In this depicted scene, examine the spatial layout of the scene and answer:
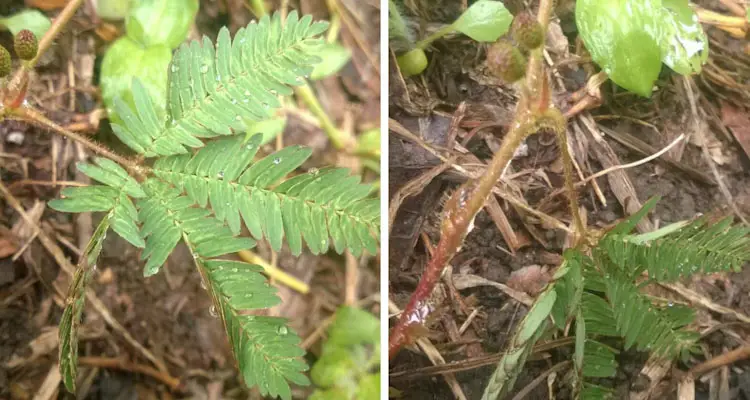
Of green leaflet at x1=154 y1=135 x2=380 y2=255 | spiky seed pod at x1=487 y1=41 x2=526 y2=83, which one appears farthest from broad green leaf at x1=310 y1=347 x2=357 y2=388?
spiky seed pod at x1=487 y1=41 x2=526 y2=83

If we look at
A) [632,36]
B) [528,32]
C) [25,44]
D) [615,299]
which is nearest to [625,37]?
[632,36]

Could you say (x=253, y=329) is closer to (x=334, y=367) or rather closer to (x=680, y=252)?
(x=334, y=367)

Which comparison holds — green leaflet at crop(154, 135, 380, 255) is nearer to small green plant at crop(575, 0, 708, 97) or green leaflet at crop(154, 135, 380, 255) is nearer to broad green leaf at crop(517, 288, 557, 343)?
broad green leaf at crop(517, 288, 557, 343)

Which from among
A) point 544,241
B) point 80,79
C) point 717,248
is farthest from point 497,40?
point 80,79

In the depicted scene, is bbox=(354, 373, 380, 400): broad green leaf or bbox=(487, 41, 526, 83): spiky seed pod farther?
bbox=(354, 373, 380, 400): broad green leaf

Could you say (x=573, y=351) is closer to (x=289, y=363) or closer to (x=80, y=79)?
(x=289, y=363)

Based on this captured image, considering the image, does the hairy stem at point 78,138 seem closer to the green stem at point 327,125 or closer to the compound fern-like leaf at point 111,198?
the compound fern-like leaf at point 111,198
